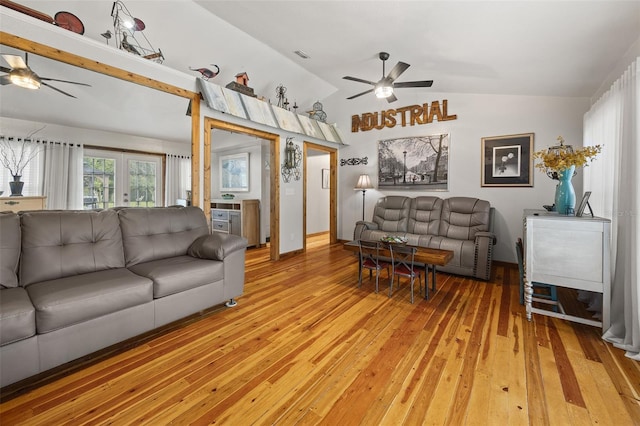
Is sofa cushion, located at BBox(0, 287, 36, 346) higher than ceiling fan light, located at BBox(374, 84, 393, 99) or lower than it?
lower

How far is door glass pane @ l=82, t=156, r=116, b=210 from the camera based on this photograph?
281 cm

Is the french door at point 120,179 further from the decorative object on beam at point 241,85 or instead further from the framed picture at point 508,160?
the framed picture at point 508,160

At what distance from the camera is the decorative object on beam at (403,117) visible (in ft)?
16.8

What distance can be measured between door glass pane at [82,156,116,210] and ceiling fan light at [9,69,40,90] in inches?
27.1

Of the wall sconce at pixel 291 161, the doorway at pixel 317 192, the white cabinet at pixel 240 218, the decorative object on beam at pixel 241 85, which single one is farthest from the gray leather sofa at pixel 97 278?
the doorway at pixel 317 192

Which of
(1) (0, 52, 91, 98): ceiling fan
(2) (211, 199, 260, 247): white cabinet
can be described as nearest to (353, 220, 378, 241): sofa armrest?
(2) (211, 199, 260, 247): white cabinet

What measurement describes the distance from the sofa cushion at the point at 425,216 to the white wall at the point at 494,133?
533 mm

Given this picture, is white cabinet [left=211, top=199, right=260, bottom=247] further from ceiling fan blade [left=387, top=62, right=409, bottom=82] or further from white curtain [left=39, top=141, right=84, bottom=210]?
ceiling fan blade [left=387, top=62, right=409, bottom=82]

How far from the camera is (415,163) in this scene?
543cm

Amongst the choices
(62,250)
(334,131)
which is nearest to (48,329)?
(62,250)

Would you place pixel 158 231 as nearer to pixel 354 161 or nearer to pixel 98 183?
Result: pixel 98 183

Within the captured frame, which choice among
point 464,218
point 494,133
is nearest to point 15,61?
point 464,218

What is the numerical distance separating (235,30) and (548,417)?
4863 millimetres

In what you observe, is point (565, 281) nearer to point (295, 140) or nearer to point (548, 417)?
point (548, 417)
